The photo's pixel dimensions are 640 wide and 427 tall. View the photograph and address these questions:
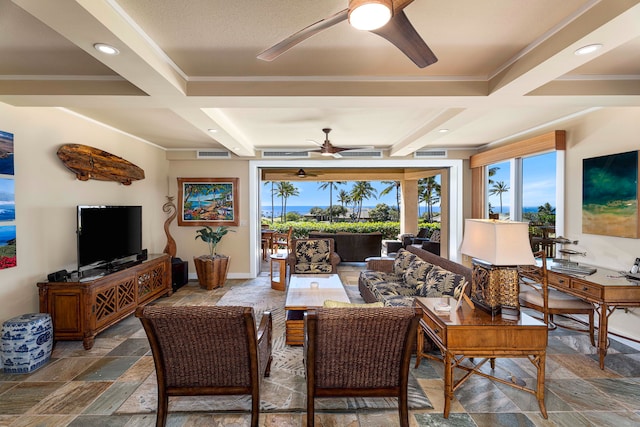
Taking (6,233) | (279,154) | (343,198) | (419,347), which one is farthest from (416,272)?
(343,198)

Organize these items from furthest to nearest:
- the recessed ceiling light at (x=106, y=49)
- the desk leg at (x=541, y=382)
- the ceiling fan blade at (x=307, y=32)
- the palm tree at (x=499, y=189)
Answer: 1. the palm tree at (x=499, y=189)
2. the desk leg at (x=541, y=382)
3. the recessed ceiling light at (x=106, y=49)
4. the ceiling fan blade at (x=307, y=32)

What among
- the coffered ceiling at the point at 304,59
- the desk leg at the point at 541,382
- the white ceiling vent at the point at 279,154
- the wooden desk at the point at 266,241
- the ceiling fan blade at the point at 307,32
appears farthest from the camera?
the wooden desk at the point at 266,241

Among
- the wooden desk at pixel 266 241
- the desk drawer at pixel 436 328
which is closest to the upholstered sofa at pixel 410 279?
the desk drawer at pixel 436 328

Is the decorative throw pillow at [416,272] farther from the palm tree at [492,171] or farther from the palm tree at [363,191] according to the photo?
the palm tree at [363,191]

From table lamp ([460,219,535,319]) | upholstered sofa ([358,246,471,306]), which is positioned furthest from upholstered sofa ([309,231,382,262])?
table lamp ([460,219,535,319])

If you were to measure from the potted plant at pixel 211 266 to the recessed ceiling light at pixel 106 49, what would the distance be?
3.91 metres

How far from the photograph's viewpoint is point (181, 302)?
469 centimetres

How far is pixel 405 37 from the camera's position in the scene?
1601 millimetres

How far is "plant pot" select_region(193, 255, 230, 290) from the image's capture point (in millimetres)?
5375

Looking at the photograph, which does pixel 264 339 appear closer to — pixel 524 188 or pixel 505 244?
pixel 505 244

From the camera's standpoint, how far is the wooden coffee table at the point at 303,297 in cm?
316

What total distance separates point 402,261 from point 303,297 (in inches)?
67.9

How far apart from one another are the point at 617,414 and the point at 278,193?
1516 cm

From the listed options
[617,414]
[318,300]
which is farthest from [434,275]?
[617,414]
